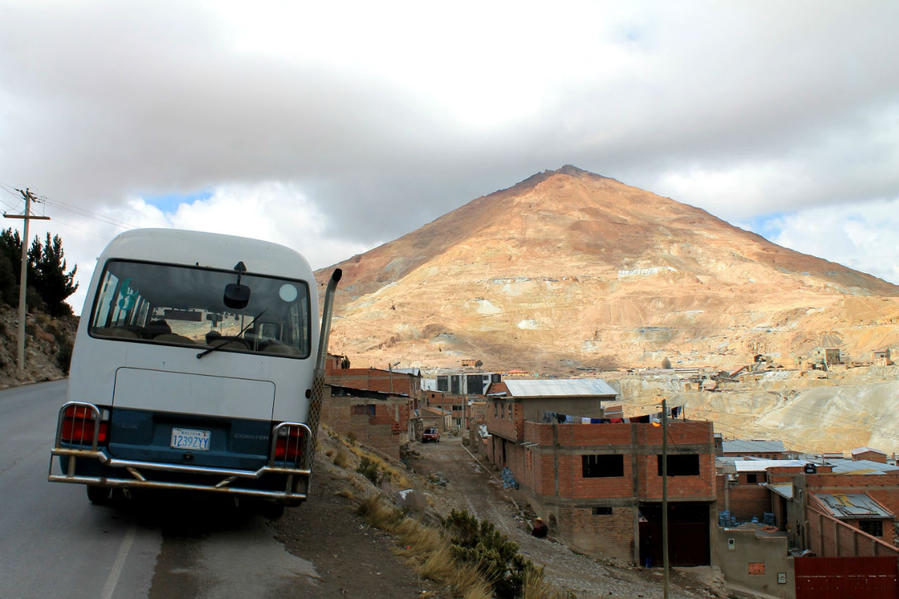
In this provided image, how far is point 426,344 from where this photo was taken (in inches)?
5472

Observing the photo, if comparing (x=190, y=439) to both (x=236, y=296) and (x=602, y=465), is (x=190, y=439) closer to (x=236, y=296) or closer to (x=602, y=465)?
(x=236, y=296)

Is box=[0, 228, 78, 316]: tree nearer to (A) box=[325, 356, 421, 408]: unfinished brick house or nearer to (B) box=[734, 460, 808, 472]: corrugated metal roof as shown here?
(A) box=[325, 356, 421, 408]: unfinished brick house

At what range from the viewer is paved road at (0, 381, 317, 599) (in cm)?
582

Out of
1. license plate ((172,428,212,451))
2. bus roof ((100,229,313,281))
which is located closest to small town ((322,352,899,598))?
bus roof ((100,229,313,281))

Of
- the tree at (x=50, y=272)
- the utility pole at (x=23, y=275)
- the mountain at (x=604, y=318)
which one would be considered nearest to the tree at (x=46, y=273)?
the tree at (x=50, y=272)

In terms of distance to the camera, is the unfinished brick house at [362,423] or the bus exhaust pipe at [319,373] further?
the unfinished brick house at [362,423]

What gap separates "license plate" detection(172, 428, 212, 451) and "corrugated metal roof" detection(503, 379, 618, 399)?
2835 cm

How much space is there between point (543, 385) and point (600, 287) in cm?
14400

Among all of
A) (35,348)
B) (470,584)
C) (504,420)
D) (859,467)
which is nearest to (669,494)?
(504,420)

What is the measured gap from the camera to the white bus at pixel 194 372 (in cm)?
661

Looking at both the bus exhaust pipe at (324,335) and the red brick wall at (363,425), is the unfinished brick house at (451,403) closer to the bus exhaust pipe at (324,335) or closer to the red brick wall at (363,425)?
the red brick wall at (363,425)

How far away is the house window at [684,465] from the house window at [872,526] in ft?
31.6

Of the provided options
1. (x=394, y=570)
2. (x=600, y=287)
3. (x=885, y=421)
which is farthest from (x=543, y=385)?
(x=600, y=287)

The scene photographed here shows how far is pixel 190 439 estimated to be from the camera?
6.75 metres
